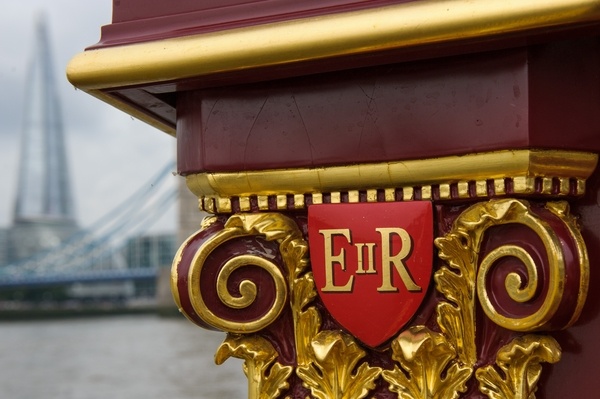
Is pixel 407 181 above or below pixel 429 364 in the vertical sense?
above

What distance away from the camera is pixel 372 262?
863mm

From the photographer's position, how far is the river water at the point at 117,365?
11.7 metres

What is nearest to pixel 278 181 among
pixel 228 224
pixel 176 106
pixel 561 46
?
pixel 228 224

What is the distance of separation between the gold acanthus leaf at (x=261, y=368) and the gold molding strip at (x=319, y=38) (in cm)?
26

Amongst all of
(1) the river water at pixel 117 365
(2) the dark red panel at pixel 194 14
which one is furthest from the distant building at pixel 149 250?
(2) the dark red panel at pixel 194 14

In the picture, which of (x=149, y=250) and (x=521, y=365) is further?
(x=149, y=250)

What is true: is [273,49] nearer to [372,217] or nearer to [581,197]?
[372,217]

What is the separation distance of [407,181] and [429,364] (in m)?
0.16

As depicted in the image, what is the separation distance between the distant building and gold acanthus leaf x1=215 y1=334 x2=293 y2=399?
32037 millimetres

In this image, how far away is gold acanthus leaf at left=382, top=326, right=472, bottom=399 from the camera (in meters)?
0.85

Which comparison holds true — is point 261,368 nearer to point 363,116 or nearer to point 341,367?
point 341,367

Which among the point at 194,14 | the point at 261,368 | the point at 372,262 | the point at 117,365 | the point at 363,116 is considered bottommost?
the point at 117,365

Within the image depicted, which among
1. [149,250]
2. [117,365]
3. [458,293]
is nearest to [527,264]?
[458,293]

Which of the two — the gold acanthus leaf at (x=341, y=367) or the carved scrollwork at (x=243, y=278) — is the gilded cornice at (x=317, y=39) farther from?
the gold acanthus leaf at (x=341, y=367)
